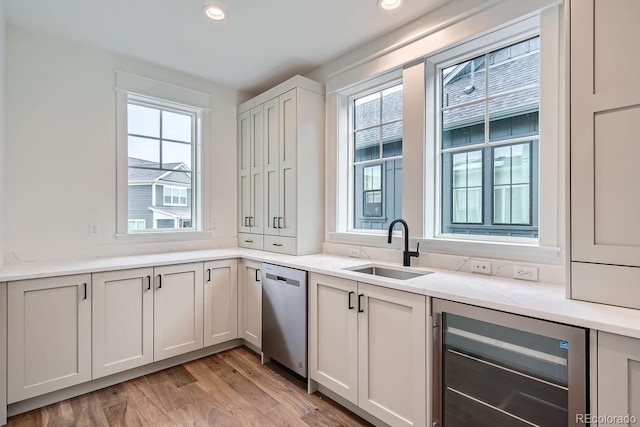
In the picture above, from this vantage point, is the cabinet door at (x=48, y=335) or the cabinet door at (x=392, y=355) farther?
the cabinet door at (x=48, y=335)

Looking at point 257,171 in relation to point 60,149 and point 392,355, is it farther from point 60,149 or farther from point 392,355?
point 392,355

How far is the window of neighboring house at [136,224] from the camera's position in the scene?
306cm

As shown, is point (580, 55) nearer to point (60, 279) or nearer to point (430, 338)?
point (430, 338)

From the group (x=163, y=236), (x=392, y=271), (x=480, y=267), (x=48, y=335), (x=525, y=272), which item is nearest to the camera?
(x=525, y=272)

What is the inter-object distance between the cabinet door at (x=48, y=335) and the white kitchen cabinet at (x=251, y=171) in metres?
1.58

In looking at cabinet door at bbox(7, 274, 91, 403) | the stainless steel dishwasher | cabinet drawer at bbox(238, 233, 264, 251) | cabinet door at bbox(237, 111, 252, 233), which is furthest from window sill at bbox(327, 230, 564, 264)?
cabinet door at bbox(7, 274, 91, 403)

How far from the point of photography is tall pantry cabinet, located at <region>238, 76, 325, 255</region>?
2.97m

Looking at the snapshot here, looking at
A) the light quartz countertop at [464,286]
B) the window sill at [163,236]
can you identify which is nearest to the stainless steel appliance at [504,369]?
the light quartz countertop at [464,286]

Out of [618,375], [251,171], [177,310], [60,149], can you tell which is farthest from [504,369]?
[60,149]

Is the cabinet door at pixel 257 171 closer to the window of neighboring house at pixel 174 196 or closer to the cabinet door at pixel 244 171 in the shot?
the cabinet door at pixel 244 171

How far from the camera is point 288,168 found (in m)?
3.04

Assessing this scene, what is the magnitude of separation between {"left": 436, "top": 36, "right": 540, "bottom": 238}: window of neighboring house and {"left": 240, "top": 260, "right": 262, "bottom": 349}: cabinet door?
1.65 m

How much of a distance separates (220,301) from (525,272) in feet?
7.97

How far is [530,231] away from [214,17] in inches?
102
